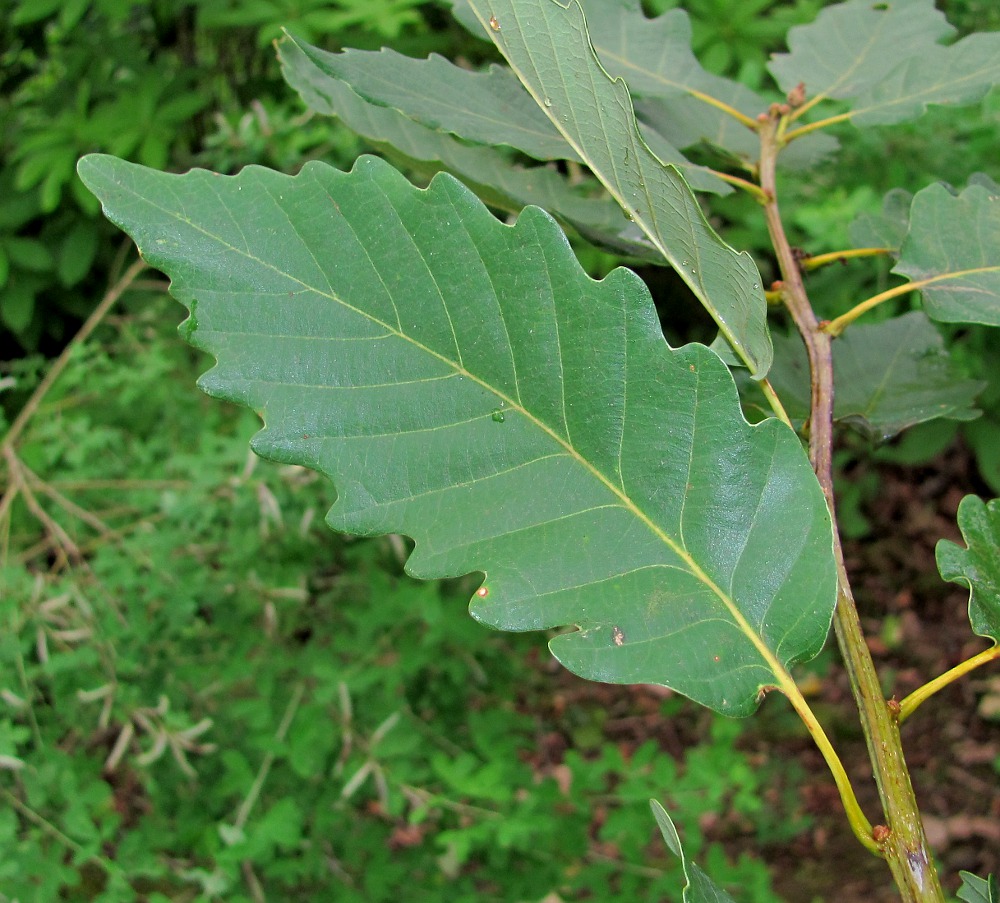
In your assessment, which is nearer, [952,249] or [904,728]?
[952,249]

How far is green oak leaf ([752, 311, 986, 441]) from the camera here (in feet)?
2.66

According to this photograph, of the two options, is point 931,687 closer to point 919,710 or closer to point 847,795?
point 847,795

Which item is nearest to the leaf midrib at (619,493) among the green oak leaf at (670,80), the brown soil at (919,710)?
the green oak leaf at (670,80)

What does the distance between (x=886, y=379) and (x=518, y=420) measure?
0.52 m

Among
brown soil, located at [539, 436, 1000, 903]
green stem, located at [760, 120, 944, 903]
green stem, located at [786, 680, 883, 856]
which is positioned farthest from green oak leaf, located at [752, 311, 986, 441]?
brown soil, located at [539, 436, 1000, 903]

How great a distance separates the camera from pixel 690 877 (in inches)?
20.5

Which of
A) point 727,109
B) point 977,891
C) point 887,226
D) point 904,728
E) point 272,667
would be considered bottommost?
point 904,728

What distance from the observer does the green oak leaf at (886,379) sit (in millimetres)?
812

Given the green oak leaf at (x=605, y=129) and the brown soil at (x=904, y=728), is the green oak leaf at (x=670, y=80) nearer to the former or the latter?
the green oak leaf at (x=605, y=129)

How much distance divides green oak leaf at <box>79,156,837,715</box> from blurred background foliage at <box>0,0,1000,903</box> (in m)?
0.59

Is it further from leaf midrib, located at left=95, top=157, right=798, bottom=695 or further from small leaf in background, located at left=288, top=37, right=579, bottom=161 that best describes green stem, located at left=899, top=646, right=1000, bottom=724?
small leaf in background, located at left=288, top=37, right=579, bottom=161

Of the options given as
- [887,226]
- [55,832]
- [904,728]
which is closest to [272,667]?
[55,832]

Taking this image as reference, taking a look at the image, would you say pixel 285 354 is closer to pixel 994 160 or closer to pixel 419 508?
pixel 419 508

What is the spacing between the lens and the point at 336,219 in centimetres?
57
